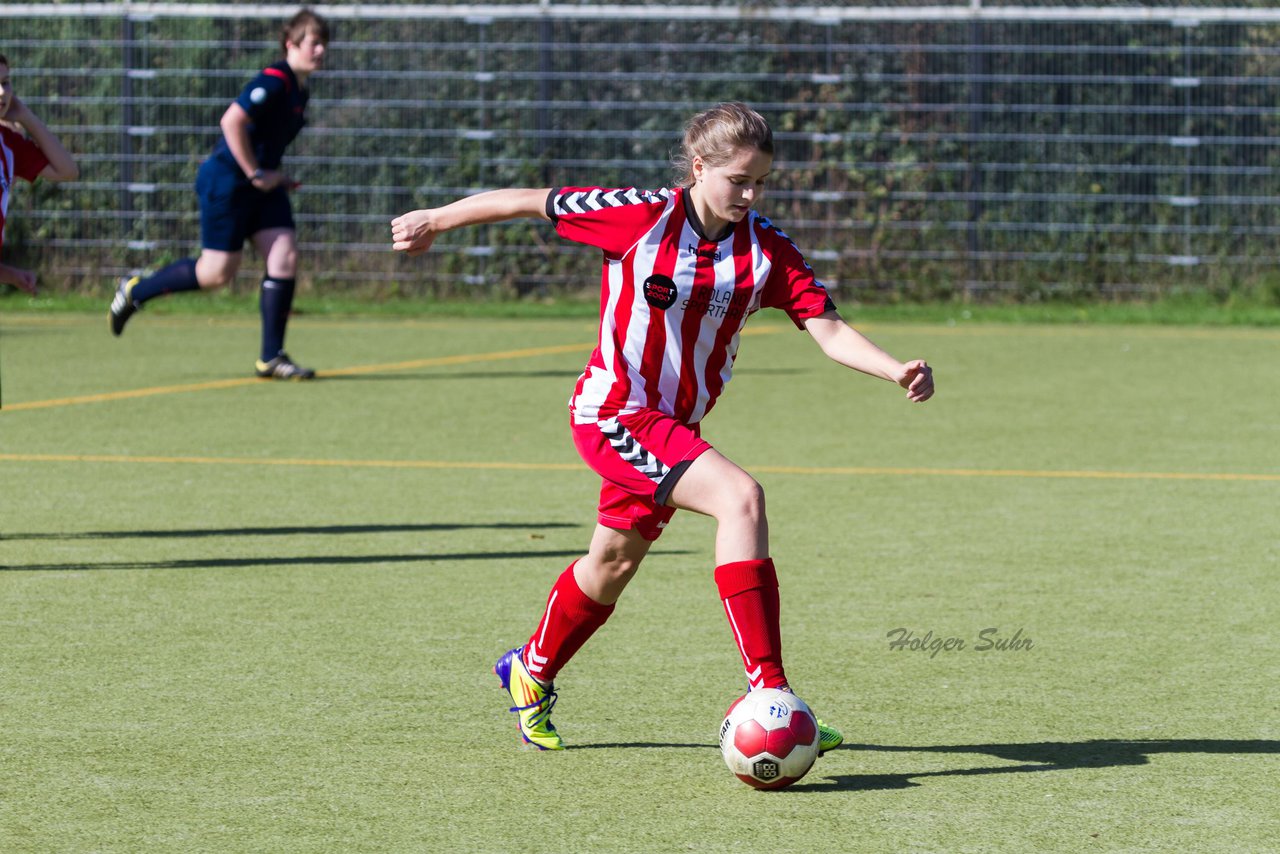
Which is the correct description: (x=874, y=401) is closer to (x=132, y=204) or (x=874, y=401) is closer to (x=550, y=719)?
(x=550, y=719)

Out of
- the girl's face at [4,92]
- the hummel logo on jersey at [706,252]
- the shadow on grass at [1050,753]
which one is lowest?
the shadow on grass at [1050,753]

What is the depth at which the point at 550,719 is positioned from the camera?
4863mm

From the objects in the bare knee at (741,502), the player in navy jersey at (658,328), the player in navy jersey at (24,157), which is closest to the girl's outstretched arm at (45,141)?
the player in navy jersey at (24,157)

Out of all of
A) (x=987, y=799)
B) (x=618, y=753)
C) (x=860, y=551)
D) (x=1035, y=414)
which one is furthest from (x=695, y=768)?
(x=1035, y=414)

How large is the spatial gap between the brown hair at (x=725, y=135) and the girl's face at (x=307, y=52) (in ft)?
24.8

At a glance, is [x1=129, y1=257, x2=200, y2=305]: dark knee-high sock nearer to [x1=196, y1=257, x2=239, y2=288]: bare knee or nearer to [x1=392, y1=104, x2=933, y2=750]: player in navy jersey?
[x1=196, y1=257, x2=239, y2=288]: bare knee

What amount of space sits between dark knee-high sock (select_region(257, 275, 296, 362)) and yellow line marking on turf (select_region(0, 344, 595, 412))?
0.21 meters

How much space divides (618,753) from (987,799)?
0.84 meters

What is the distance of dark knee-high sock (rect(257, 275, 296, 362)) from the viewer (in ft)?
40.9

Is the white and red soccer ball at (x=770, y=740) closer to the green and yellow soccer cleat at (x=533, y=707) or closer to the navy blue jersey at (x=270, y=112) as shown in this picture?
the green and yellow soccer cleat at (x=533, y=707)

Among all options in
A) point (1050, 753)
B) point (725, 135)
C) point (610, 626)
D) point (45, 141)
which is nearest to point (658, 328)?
point (725, 135)

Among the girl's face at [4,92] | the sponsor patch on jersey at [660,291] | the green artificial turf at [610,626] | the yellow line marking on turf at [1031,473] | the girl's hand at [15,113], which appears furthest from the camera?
the yellow line marking on turf at [1031,473]

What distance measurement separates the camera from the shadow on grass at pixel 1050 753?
441 centimetres

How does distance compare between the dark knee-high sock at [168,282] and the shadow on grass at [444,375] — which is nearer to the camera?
the dark knee-high sock at [168,282]
